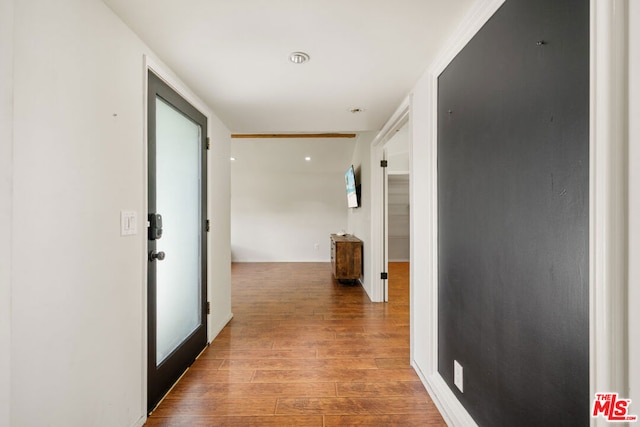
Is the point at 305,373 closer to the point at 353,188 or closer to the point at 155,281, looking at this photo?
the point at 155,281

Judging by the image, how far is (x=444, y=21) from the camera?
1.33 metres

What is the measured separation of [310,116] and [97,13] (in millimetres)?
1744

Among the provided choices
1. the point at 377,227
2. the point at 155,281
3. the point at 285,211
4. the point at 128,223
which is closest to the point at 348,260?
the point at 377,227

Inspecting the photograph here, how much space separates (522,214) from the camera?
3.22 feet

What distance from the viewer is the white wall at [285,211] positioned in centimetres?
634

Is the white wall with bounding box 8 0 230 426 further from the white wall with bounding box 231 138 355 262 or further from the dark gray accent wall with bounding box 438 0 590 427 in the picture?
the white wall with bounding box 231 138 355 262

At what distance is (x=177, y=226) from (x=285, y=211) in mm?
4452

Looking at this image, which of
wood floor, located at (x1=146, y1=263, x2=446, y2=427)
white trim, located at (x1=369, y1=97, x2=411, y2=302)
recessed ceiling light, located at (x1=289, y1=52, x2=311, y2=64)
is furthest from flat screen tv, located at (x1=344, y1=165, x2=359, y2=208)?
recessed ceiling light, located at (x1=289, y1=52, x2=311, y2=64)

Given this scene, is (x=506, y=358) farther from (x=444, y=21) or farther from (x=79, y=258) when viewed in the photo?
(x=79, y=258)
